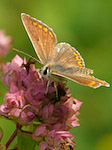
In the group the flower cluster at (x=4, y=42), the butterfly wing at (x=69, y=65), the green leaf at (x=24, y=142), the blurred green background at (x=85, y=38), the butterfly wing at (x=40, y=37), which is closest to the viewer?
the butterfly wing at (x=69, y=65)

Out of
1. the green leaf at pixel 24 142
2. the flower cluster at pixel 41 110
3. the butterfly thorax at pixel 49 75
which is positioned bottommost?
the green leaf at pixel 24 142

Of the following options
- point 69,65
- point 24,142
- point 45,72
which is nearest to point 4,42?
point 69,65

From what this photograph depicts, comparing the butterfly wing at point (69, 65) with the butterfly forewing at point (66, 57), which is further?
the butterfly forewing at point (66, 57)

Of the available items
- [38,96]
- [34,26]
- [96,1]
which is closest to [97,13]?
[96,1]

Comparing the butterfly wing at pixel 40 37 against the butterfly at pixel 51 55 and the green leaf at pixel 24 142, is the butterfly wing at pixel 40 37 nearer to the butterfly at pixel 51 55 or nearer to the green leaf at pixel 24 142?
the butterfly at pixel 51 55

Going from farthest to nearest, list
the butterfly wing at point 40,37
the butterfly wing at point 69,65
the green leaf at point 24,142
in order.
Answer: the butterfly wing at point 40,37
the green leaf at point 24,142
the butterfly wing at point 69,65

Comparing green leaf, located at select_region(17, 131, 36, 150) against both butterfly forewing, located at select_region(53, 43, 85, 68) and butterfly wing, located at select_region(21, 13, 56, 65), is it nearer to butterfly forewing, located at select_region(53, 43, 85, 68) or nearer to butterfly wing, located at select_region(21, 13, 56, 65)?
butterfly wing, located at select_region(21, 13, 56, 65)

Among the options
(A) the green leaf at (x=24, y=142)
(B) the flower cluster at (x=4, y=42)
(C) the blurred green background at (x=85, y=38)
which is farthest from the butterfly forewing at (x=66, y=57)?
(C) the blurred green background at (x=85, y=38)
